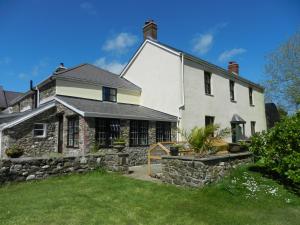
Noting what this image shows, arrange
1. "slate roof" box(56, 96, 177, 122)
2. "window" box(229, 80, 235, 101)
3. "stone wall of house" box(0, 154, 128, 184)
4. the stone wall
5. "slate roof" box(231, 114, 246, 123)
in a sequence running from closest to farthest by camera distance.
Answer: the stone wall, "stone wall of house" box(0, 154, 128, 184), "slate roof" box(56, 96, 177, 122), "slate roof" box(231, 114, 246, 123), "window" box(229, 80, 235, 101)

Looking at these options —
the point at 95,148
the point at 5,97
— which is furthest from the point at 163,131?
the point at 5,97

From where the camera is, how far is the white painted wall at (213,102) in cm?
1714

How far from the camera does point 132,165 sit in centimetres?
1398

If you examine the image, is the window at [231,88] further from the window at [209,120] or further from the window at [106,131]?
the window at [106,131]

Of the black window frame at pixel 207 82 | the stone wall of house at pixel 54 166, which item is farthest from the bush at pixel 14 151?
the black window frame at pixel 207 82

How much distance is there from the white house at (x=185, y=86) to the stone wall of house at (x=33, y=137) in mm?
7249

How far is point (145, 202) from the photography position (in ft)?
21.3

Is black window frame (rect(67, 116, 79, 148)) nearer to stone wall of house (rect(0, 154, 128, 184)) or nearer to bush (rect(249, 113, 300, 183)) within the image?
stone wall of house (rect(0, 154, 128, 184))

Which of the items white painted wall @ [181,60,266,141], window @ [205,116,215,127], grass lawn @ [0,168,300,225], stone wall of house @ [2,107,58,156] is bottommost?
grass lawn @ [0,168,300,225]

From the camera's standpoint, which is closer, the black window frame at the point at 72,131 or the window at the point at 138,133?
the black window frame at the point at 72,131

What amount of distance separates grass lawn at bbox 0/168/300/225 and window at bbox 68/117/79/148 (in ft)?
16.0

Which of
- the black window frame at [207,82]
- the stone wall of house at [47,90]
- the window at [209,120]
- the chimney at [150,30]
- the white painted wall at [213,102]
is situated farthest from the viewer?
the chimney at [150,30]

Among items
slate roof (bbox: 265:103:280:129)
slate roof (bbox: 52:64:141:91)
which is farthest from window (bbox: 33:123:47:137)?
slate roof (bbox: 265:103:280:129)

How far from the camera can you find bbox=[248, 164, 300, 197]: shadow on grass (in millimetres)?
7742
